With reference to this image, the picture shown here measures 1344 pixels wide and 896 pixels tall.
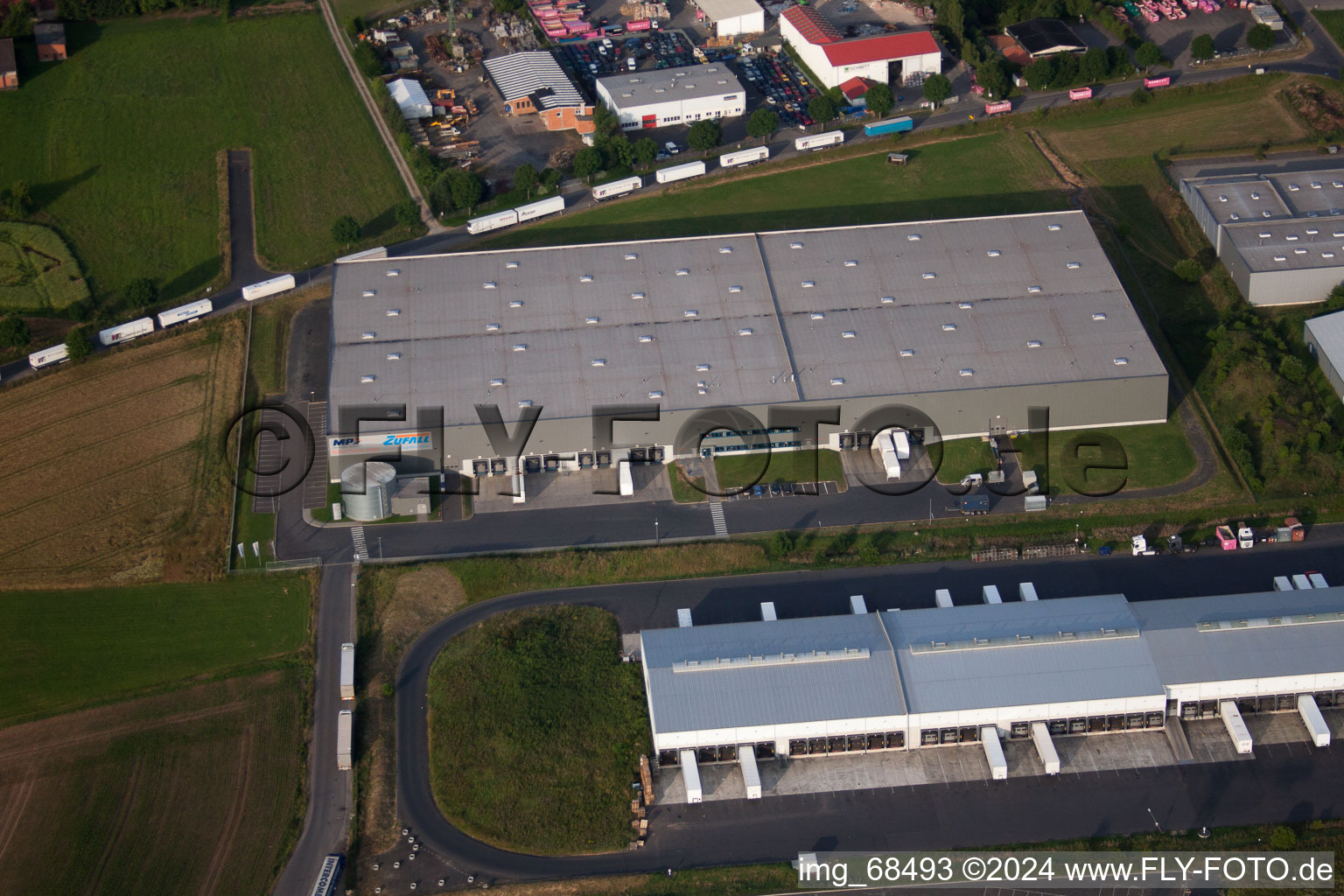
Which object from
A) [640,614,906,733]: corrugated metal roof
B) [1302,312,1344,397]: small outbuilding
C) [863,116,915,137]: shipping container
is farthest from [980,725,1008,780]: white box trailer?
[863,116,915,137]: shipping container

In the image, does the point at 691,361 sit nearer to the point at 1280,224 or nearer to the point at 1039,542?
the point at 1039,542

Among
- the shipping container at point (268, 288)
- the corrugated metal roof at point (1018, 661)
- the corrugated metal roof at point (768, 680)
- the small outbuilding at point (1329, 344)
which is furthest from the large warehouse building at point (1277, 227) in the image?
the shipping container at point (268, 288)

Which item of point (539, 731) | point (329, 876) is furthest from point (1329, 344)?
point (329, 876)

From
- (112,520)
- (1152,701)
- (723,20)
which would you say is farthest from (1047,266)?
(112,520)

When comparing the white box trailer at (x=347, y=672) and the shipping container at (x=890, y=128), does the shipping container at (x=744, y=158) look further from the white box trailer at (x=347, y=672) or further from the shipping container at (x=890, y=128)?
the white box trailer at (x=347, y=672)

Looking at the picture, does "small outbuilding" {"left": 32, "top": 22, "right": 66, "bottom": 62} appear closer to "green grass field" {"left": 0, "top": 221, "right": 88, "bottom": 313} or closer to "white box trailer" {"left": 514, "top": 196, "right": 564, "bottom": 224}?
"green grass field" {"left": 0, "top": 221, "right": 88, "bottom": 313}

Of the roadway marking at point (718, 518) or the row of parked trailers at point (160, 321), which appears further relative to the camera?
the row of parked trailers at point (160, 321)

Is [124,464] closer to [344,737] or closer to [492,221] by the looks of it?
[344,737]
